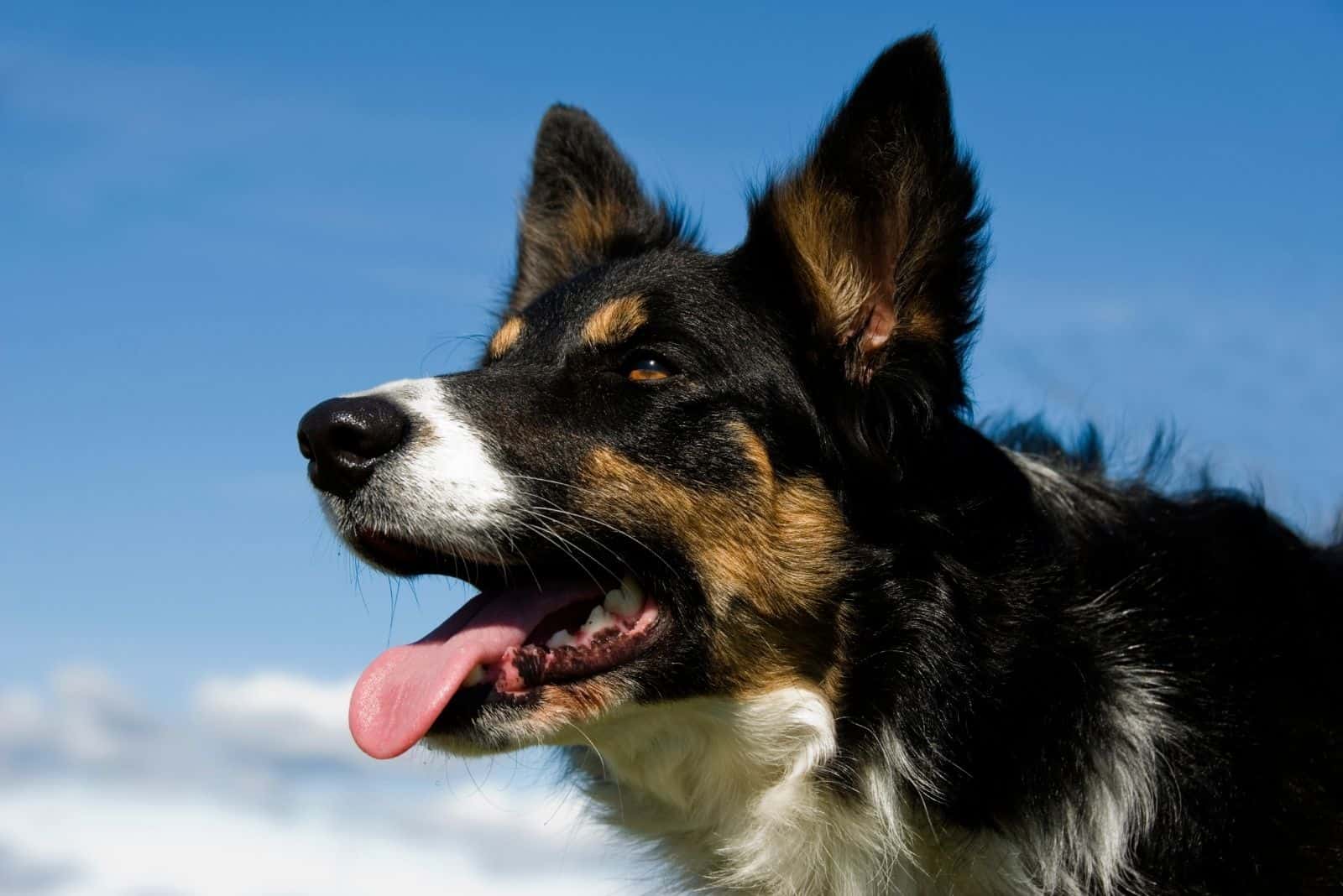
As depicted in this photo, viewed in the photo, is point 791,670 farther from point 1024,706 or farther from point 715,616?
point 1024,706

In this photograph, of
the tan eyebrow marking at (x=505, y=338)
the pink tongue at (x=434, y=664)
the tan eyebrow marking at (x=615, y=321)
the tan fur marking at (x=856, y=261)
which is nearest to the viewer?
the pink tongue at (x=434, y=664)

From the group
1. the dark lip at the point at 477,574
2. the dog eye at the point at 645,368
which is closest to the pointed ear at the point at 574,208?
the dog eye at the point at 645,368

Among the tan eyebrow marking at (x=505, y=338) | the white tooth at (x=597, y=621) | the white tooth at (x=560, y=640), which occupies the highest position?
the tan eyebrow marking at (x=505, y=338)

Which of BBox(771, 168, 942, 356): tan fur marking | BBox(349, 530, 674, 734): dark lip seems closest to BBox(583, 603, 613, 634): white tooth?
BBox(349, 530, 674, 734): dark lip

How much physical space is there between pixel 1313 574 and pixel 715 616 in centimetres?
283

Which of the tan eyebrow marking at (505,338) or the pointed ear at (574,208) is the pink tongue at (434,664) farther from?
the pointed ear at (574,208)

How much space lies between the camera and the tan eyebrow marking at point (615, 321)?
231 inches

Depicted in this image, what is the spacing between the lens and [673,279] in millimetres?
6102

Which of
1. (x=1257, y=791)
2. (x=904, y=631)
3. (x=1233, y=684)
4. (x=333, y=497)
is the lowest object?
(x=1257, y=791)

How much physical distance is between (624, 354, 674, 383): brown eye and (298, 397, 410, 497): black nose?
0.93 m

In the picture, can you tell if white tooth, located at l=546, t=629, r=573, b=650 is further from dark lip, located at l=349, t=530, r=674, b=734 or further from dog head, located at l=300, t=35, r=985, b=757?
dark lip, located at l=349, t=530, r=674, b=734

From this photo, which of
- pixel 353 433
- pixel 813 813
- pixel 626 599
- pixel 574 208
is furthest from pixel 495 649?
pixel 574 208

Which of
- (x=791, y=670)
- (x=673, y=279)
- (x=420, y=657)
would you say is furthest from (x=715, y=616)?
(x=673, y=279)

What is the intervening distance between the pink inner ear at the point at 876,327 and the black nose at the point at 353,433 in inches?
72.5
